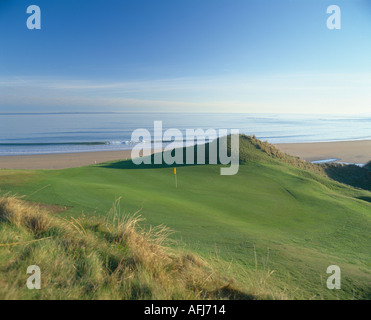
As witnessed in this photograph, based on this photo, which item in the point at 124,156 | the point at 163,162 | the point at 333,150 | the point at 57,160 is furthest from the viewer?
the point at 333,150

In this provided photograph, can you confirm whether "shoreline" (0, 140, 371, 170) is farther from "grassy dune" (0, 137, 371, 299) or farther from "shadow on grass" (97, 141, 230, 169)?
"grassy dune" (0, 137, 371, 299)

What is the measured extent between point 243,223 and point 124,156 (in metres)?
22.3

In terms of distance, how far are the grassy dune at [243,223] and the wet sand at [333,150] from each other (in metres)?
17.6

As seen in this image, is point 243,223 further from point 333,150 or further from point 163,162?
point 333,150

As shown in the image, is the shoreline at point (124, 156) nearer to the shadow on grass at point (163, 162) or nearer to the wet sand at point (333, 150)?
the wet sand at point (333, 150)

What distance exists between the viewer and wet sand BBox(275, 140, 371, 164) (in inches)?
1115

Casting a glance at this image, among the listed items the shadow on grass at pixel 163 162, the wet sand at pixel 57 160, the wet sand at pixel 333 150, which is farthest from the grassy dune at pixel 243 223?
the wet sand at pixel 333 150

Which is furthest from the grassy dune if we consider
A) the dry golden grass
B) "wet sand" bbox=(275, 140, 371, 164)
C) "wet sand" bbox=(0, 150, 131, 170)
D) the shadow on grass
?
"wet sand" bbox=(275, 140, 371, 164)

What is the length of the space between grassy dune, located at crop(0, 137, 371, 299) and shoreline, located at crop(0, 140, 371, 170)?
12.4 meters

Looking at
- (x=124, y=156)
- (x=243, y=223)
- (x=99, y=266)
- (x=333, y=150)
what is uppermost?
(x=99, y=266)

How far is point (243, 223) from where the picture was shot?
6.46 m

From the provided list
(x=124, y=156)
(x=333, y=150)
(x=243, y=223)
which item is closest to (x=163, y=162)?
(x=243, y=223)
